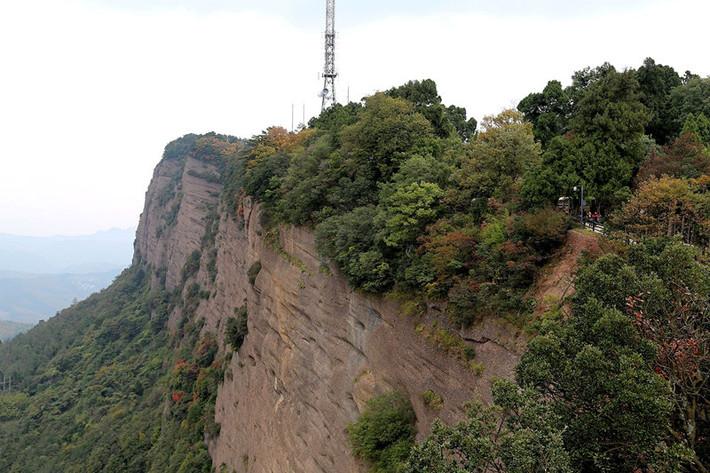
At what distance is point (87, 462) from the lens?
142 feet

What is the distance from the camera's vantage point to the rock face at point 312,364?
47.0 ft

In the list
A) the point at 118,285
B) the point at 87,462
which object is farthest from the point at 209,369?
the point at 118,285

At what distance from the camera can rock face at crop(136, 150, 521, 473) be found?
1432cm

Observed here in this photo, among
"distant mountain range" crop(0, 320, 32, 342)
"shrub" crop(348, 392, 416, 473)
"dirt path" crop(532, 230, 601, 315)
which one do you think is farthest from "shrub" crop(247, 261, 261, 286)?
"distant mountain range" crop(0, 320, 32, 342)

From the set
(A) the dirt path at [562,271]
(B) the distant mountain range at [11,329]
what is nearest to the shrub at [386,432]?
(A) the dirt path at [562,271]

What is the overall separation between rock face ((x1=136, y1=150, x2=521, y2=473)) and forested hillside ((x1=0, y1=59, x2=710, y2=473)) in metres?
0.34

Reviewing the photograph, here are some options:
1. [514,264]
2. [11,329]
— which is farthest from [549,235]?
[11,329]

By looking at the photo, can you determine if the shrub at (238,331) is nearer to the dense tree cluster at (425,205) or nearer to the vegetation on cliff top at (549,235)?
the vegetation on cliff top at (549,235)

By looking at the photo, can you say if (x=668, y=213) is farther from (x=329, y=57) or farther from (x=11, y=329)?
(x=11, y=329)

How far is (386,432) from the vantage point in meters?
15.4

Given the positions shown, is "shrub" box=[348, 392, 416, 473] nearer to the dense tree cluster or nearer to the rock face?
the rock face

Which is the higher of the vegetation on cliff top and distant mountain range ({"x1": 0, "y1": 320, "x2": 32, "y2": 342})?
the vegetation on cliff top

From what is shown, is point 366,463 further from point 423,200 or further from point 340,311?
point 423,200

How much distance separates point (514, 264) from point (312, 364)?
39.5 ft
